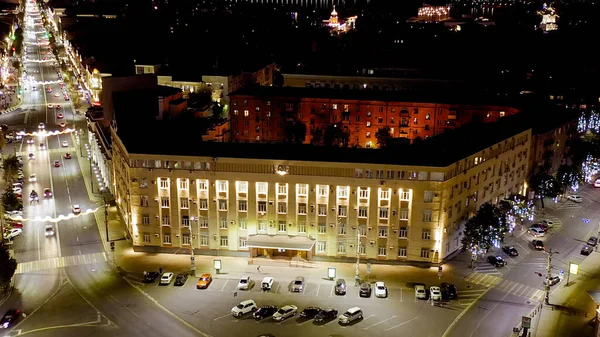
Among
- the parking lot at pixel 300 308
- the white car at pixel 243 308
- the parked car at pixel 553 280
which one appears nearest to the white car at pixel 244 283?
the parking lot at pixel 300 308

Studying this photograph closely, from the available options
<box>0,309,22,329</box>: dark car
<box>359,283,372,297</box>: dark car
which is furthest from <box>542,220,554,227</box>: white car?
<box>0,309,22,329</box>: dark car

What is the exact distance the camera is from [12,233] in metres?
71.6

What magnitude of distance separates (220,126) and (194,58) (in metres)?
79.9

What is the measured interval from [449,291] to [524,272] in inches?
402

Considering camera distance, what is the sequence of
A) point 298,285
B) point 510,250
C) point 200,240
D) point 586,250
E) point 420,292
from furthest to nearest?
point 586,250 → point 510,250 → point 200,240 → point 298,285 → point 420,292

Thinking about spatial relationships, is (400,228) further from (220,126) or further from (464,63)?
(464,63)

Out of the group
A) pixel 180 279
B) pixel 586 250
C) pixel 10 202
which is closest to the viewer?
pixel 180 279

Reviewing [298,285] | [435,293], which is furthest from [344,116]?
[435,293]

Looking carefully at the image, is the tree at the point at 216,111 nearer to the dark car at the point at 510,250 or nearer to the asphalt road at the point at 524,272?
the asphalt road at the point at 524,272

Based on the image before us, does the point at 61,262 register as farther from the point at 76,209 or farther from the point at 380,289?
the point at 380,289

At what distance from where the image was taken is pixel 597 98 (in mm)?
136375

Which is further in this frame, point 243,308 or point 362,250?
point 362,250

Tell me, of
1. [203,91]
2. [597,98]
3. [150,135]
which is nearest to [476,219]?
[150,135]

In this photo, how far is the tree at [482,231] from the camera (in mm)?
64562
